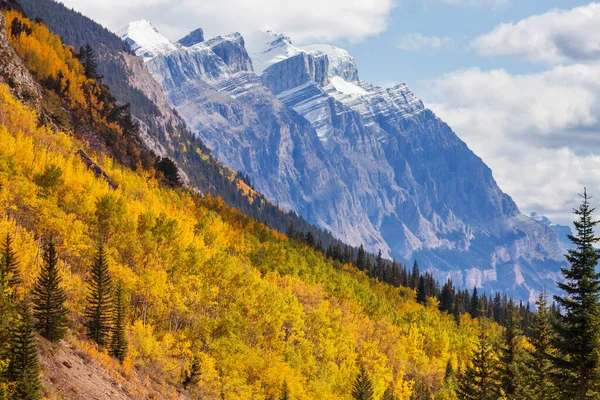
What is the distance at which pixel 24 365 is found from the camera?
39.8 meters

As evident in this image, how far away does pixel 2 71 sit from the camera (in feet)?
431

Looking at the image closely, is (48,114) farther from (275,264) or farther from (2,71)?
(275,264)

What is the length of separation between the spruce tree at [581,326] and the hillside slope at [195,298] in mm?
A: 35420

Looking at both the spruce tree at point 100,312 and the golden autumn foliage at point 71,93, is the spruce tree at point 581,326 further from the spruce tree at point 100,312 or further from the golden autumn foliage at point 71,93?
the golden autumn foliage at point 71,93

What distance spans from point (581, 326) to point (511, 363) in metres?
18.7

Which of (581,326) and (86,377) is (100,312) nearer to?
(86,377)

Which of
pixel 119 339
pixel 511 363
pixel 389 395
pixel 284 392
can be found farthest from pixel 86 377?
pixel 389 395

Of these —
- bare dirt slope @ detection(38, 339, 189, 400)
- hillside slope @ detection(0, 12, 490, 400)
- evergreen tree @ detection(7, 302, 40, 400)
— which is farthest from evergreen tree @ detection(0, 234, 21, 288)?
evergreen tree @ detection(7, 302, 40, 400)

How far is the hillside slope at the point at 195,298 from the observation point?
70250 mm

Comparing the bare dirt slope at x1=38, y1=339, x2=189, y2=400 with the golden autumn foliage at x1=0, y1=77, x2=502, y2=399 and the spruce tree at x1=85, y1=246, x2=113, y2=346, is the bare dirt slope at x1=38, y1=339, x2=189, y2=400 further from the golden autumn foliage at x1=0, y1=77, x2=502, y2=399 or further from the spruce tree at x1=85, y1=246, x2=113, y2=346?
the golden autumn foliage at x1=0, y1=77, x2=502, y2=399

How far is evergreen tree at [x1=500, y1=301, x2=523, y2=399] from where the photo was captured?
54.4 metres

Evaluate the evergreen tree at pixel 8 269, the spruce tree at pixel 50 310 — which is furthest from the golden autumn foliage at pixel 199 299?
the spruce tree at pixel 50 310

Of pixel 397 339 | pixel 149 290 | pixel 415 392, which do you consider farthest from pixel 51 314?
pixel 397 339

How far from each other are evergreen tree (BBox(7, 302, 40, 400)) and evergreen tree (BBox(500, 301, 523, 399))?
38.4m
